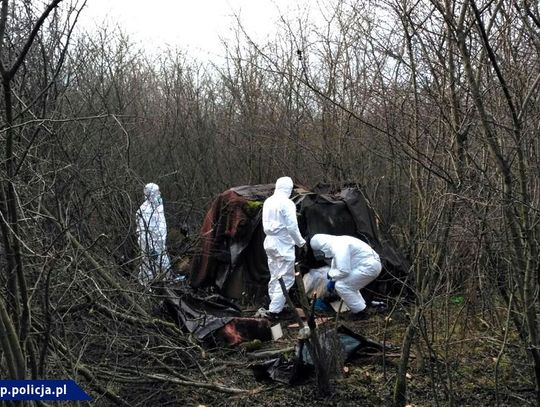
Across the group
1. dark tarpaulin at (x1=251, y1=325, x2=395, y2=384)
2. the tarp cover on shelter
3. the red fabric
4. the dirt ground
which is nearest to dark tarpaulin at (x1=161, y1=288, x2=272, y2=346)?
the dirt ground

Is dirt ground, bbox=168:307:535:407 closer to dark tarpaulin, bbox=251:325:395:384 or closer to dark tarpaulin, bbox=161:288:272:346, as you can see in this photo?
dark tarpaulin, bbox=251:325:395:384

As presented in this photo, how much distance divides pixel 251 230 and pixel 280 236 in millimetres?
1080

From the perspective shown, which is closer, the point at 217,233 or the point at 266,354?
the point at 266,354

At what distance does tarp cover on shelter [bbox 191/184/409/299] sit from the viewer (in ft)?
30.5

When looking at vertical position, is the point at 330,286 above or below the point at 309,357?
Answer: above

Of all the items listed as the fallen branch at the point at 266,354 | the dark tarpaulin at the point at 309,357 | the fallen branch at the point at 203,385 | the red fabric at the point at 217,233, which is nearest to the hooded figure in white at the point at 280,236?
the red fabric at the point at 217,233

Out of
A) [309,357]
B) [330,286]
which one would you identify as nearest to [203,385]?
[309,357]

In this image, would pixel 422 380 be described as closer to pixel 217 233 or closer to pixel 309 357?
pixel 309 357

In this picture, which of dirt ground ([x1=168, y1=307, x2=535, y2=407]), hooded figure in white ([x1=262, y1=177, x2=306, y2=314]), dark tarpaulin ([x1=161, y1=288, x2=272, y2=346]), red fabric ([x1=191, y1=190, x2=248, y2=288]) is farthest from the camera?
red fabric ([x1=191, y1=190, x2=248, y2=288])

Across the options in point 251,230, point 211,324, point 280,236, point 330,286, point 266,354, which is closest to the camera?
point 266,354

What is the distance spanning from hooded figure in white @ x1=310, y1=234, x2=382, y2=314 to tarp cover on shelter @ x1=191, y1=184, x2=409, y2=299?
114 centimetres

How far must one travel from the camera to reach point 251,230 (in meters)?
9.48

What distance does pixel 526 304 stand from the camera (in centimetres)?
370

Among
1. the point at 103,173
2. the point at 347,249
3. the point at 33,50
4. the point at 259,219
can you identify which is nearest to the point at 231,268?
the point at 259,219
